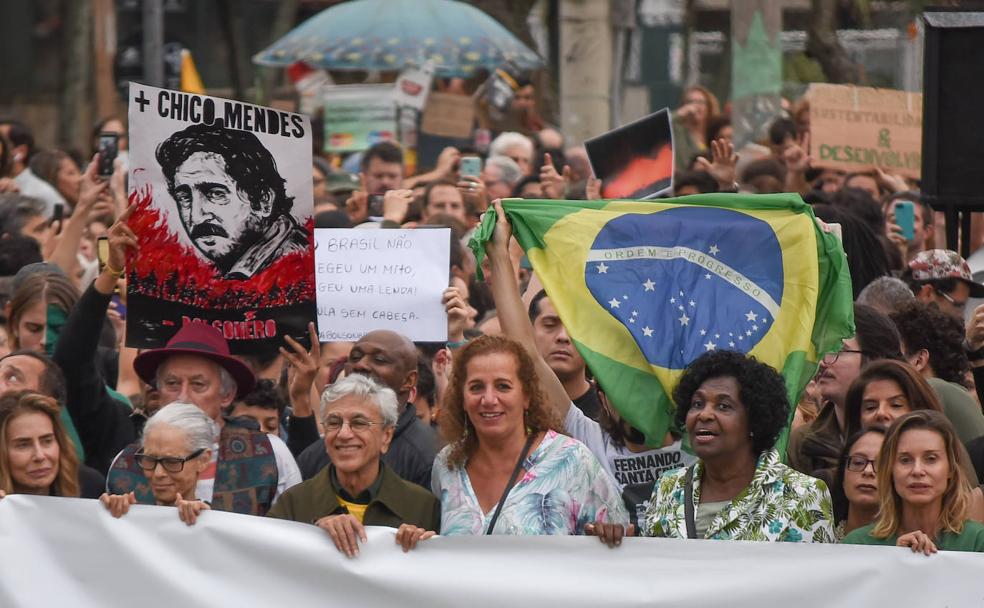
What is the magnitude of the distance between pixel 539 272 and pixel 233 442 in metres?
1.25

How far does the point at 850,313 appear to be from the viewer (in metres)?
6.90

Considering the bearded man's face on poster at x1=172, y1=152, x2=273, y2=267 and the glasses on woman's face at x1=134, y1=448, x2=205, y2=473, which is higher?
the bearded man's face on poster at x1=172, y1=152, x2=273, y2=267

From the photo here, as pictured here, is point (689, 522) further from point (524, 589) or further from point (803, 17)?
point (803, 17)

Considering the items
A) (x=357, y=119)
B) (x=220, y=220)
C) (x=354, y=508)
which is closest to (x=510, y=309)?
(x=354, y=508)

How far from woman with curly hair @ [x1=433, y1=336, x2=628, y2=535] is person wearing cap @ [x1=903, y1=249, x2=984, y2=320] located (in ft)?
8.91

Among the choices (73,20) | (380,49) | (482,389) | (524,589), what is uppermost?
(73,20)

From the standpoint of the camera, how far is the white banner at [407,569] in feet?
19.1

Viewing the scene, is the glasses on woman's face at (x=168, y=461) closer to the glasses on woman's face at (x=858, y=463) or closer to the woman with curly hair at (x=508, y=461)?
the woman with curly hair at (x=508, y=461)

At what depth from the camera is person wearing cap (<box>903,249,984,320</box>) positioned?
8555 mm

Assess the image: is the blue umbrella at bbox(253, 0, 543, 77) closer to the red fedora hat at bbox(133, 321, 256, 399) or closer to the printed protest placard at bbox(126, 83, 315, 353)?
the printed protest placard at bbox(126, 83, 315, 353)

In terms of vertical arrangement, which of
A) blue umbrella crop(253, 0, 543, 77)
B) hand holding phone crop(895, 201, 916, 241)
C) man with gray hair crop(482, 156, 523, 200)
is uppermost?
blue umbrella crop(253, 0, 543, 77)

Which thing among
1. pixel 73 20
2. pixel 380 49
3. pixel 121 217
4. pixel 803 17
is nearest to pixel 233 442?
pixel 121 217

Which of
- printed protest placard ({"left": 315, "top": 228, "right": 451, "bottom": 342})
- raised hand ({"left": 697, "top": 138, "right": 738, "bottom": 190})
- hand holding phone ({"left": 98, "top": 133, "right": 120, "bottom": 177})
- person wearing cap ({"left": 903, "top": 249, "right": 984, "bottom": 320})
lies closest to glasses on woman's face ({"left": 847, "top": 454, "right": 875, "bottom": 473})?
printed protest placard ({"left": 315, "top": 228, "right": 451, "bottom": 342})

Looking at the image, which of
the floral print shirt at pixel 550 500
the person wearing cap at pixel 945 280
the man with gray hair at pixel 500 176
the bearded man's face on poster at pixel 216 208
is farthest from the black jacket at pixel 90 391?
the man with gray hair at pixel 500 176
